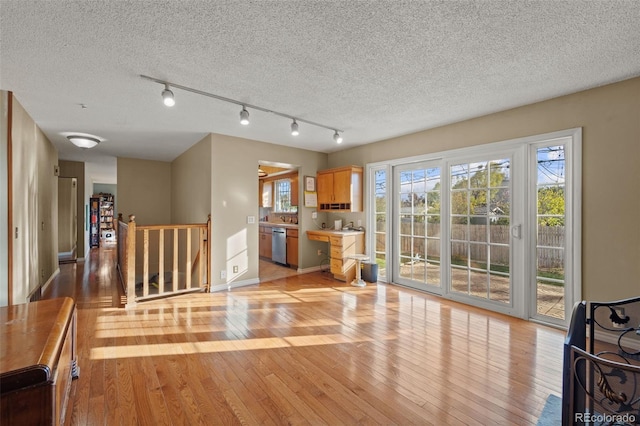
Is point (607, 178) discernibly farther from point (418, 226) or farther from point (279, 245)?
point (279, 245)

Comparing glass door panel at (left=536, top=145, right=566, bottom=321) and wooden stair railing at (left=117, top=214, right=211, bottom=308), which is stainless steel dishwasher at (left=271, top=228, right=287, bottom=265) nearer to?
wooden stair railing at (left=117, top=214, right=211, bottom=308)

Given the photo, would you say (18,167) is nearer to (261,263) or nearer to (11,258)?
(11,258)

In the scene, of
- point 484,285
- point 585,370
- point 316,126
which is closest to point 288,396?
point 585,370

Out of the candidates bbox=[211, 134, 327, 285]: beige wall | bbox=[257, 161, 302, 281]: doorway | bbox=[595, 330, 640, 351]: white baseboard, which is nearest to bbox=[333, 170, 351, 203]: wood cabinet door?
bbox=[257, 161, 302, 281]: doorway

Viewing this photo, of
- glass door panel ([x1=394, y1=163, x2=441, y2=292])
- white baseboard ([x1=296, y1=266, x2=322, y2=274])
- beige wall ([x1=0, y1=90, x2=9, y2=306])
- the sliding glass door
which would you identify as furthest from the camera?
white baseboard ([x1=296, y1=266, x2=322, y2=274])

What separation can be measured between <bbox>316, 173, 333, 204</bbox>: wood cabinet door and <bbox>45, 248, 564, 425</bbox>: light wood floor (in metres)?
2.40

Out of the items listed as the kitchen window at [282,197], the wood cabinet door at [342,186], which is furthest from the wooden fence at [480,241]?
the kitchen window at [282,197]

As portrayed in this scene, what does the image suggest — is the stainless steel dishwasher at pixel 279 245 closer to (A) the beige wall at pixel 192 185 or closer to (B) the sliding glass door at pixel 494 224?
(A) the beige wall at pixel 192 185

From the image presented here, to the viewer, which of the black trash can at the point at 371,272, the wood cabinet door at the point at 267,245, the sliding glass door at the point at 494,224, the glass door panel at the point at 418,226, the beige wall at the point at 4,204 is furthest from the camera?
the wood cabinet door at the point at 267,245

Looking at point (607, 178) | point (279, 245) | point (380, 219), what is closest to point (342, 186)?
point (380, 219)

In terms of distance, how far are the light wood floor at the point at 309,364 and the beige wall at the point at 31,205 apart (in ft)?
2.63

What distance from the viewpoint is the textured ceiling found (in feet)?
5.85

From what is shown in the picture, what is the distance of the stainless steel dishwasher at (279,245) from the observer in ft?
21.1

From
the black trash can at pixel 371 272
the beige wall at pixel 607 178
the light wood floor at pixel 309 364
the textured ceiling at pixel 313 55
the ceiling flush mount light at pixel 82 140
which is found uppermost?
the textured ceiling at pixel 313 55
